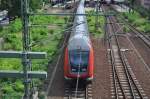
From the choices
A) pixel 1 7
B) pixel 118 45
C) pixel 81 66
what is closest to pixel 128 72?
pixel 81 66

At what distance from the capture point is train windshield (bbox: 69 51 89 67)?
75.9 feet

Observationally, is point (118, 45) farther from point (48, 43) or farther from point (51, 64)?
point (51, 64)

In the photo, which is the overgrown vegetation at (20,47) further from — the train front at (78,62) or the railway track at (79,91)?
the railway track at (79,91)

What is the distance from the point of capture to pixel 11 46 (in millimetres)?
35094

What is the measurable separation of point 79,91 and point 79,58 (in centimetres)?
180

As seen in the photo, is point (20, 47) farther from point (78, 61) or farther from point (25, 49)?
point (25, 49)

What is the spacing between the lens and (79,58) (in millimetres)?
23234

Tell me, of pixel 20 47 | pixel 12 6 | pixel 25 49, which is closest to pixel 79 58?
pixel 25 49

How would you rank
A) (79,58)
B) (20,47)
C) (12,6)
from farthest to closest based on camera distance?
1. (12,6)
2. (20,47)
3. (79,58)

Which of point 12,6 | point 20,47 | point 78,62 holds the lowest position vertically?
point 20,47

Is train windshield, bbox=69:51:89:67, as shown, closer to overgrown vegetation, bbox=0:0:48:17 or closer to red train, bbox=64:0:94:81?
red train, bbox=64:0:94:81

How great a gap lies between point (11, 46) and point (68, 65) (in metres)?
13.0

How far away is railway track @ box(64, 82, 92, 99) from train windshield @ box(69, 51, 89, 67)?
115cm

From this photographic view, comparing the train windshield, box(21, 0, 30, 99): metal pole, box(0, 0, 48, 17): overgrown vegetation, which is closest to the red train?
the train windshield
